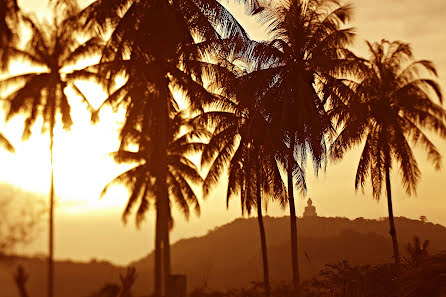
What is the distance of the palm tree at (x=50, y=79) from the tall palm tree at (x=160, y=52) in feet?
17.7

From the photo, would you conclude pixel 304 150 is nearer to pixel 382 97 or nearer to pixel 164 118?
pixel 382 97

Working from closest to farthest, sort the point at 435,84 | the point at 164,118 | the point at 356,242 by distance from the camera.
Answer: the point at 164,118 → the point at 435,84 → the point at 356,242

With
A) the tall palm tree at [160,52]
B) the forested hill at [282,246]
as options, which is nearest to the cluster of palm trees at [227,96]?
the tall palm tree at [160,52]


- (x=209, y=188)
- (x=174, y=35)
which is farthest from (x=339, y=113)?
(x=174, y=35)

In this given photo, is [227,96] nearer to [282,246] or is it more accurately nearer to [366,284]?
[366,284]

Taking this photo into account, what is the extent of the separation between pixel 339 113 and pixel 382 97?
262 centimetres

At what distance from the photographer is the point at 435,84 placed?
29.1m

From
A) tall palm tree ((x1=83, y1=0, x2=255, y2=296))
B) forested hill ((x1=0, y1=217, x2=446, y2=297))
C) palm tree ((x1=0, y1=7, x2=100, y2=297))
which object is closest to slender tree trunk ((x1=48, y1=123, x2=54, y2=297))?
palm tree ((x1=0, y1=7, x2=100, y2=297))

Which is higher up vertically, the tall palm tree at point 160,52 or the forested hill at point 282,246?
the tall palm tree at point 160,52

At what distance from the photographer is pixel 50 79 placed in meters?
29.2

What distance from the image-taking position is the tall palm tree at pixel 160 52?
22.3 meters

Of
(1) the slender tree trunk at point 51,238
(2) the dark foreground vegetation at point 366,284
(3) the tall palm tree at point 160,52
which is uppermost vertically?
(3) the tall palm tree at point 160,52

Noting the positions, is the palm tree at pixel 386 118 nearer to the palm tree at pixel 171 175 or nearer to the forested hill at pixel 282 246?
the palm tree at pixel 171 175

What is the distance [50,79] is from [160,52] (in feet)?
26.8
